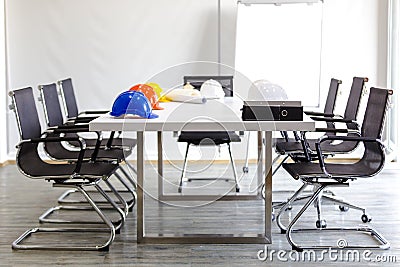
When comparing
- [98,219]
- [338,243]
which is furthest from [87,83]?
[338,243]

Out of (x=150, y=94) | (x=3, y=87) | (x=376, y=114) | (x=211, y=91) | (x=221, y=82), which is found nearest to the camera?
(x=376, y=114)

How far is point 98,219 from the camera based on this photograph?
5.33 m

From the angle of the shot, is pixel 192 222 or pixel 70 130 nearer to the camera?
pixel 70 130

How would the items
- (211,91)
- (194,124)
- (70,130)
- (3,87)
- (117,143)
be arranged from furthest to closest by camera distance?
1. (3,87)
2. (117,143)
3. (211,91)
4. (70,130)
5. (194,124)

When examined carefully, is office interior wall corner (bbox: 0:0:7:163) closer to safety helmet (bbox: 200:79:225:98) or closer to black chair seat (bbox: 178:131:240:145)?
black chair seat (bbox: 178:131:240:145)

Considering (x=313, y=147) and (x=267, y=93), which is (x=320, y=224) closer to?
(x=313, y=147)

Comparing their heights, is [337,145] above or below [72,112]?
below

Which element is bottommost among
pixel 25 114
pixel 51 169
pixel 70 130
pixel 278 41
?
pixel 51 169

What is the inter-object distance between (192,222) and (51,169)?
45.3 inches

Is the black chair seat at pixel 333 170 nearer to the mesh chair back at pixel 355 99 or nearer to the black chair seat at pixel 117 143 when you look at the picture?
the mesh chair back at pixel 355 99

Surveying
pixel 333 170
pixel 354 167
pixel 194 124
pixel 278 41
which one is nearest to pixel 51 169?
pixel 194 124

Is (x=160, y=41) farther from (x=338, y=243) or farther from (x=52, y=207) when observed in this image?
(x=338, y=243)

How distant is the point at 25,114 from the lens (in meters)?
4.82

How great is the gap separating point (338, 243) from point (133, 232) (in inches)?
56.3
